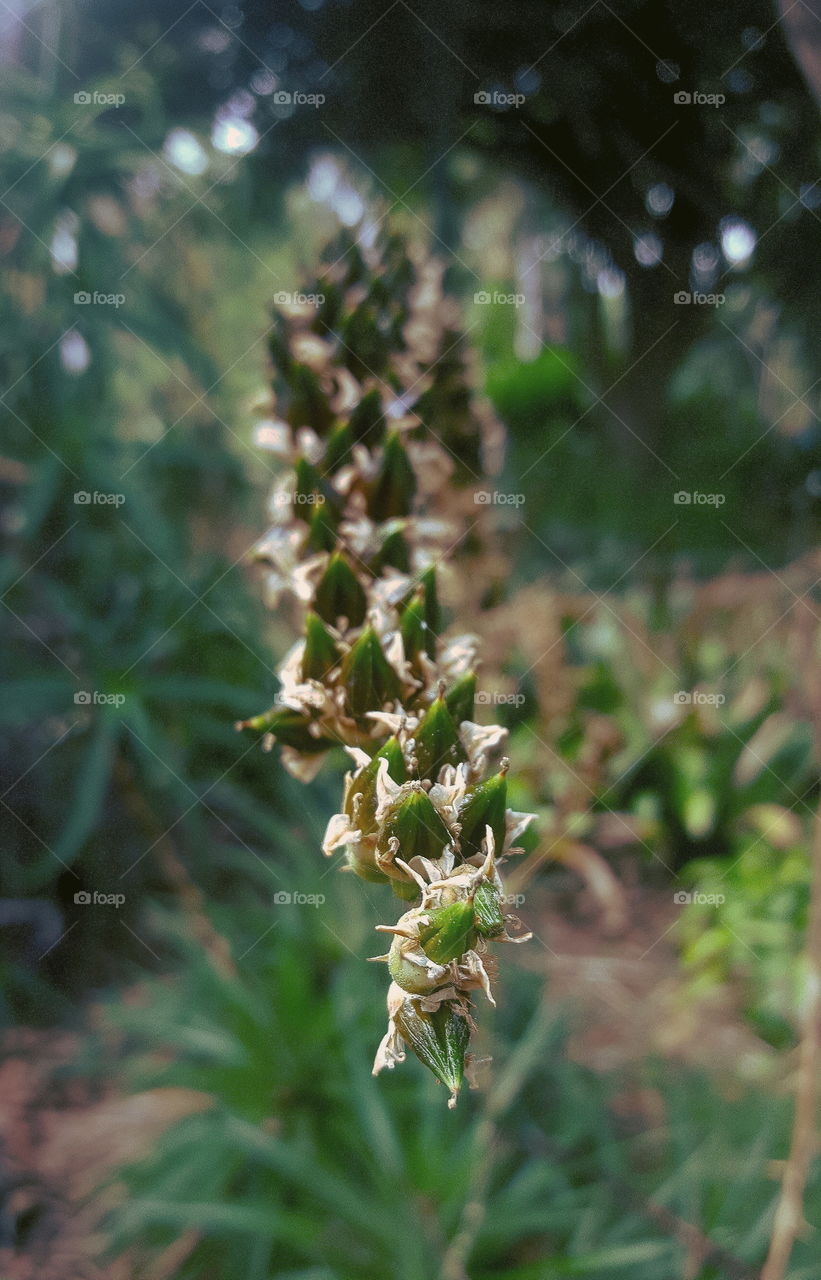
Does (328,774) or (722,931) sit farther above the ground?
(328,774)

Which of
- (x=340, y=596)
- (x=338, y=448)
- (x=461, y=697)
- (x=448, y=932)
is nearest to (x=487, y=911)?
(x=448, y=932)

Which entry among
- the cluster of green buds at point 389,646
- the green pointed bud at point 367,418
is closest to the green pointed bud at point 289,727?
the cluster of green buds at point 389,646

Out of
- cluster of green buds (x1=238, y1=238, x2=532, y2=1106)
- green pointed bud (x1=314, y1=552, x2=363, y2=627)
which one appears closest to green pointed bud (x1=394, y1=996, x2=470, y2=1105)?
cluster of green buds (x1=238, y1=238, x2=532, y2=1106)

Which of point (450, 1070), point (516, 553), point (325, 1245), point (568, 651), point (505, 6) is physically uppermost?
point (505, 6)

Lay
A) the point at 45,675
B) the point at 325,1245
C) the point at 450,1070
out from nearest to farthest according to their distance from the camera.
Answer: the point at 450,1070
the point at 325,1245
the point at 45,675

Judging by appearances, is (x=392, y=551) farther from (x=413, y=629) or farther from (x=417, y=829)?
(x=417, y=829)

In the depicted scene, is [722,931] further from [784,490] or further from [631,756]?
[784,490]

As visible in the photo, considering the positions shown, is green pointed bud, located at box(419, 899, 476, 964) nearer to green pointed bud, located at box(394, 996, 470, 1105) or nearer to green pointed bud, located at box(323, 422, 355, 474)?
green pointed bud, located at box(394, 996, 470, 1105)

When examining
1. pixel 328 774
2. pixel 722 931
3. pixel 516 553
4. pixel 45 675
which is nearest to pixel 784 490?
pixel 516 553
